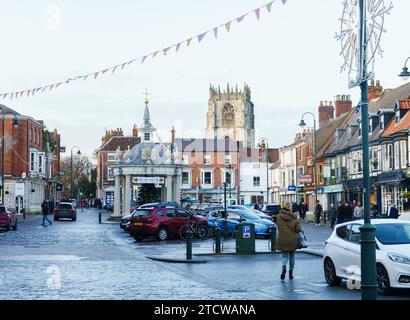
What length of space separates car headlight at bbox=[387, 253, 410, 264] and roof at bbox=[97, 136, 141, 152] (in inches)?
4263

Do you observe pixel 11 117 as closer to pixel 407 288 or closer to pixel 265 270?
pixel 265 270

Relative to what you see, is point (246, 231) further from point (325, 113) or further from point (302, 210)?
point (325, 113)

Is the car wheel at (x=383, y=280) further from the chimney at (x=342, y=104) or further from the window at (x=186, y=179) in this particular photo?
the window at (x=186, y=179)

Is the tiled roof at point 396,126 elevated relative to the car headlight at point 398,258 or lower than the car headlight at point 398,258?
elevated

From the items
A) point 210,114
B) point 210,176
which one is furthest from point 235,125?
point 210,176

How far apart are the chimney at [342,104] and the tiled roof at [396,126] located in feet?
71.0

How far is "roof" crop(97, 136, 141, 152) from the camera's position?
12256 cm

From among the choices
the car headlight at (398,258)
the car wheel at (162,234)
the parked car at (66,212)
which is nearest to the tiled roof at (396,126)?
the car wheel at (162,234)

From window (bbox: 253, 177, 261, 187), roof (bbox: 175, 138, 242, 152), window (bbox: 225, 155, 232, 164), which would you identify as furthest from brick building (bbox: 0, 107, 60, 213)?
window (bbox: 253, 177, 261, 187)

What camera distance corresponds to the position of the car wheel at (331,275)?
660 inches

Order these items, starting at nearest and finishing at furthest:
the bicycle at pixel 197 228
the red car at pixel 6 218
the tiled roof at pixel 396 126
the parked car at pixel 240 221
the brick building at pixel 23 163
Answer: the bicycle at pixel 197 228 → the parked car at pixel 240 221 → the red car at pixel 6 218 → the tiled roof at pixel 396 126 → the brick building at pixel 23 163

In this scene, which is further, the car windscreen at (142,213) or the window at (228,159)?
the window at (228,159)

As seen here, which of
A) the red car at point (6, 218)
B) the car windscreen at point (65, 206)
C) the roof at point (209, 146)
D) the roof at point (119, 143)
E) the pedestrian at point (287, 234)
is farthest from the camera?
the roof at point (119, 143)
